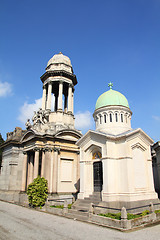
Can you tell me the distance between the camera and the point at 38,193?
2000 centimetres

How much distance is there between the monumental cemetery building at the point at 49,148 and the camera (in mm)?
23484

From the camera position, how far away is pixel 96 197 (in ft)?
59.3

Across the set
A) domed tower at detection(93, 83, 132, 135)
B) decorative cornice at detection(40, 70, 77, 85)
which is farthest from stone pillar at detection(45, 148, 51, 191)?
decorative cornice at detection(40, 70, 77, 85)

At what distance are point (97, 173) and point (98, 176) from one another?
0.32m

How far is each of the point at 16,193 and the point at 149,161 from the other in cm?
1777

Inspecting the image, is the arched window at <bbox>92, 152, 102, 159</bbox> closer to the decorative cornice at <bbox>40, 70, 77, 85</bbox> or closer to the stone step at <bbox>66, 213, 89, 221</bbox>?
the stone step at <bbox>66, 213, 89, 221</bbox>

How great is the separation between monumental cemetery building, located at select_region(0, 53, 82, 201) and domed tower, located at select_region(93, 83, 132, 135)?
3779 millimetres

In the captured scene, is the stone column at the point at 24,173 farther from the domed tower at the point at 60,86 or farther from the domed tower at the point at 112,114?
the domed tower at the point at 112,114

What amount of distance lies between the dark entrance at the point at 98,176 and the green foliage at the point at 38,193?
18.7 feet

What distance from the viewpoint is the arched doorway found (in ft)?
62.2

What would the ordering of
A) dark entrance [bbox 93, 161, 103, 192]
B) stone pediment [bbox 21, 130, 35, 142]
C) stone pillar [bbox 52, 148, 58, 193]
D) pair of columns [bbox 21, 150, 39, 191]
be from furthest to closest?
1. pair of columns [bbox 21, 150, 39, 191]
2. stone pediment [bbox 21, 130, 35, 142]
3. stone pillar [bbox 52, 148, 58, 193]
4. dark entrance [bbox 93, 161, 103, 192]

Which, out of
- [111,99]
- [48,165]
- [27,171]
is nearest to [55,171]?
[48,165]

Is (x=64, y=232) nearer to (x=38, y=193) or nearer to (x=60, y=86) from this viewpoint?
(x=38, y=193)

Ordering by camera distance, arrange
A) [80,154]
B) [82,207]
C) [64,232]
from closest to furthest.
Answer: [64,232]
[82,207]
[80,154]
